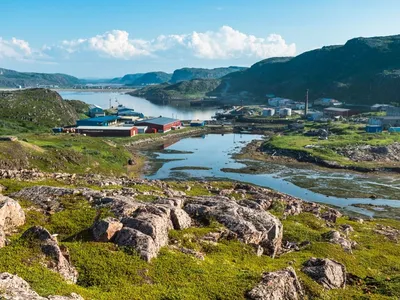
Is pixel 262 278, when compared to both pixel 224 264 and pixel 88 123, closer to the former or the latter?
pixel 224 264

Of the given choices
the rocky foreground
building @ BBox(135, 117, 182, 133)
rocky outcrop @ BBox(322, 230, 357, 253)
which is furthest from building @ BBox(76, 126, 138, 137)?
rocky outcrop @ BBox(322, 230, 357, 253)

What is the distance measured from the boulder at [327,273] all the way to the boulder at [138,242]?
7990 millimetres

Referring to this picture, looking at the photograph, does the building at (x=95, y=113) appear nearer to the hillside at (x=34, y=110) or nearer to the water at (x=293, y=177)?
the hillside at (x=34, y=110)

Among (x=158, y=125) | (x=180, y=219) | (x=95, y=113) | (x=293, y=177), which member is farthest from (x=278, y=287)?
(x=95, y=113)

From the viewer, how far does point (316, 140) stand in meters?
98.4

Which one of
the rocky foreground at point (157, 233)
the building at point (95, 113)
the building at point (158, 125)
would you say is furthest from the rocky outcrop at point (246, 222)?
the building at point (95, 113)

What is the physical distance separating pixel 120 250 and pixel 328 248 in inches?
537

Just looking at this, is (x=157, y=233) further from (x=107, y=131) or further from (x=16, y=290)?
(x=107, y=131)

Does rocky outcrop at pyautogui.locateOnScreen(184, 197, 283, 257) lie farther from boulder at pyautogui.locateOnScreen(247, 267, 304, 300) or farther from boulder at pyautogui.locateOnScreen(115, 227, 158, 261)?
boulder at pyautogui.locateOnScreen(115, 227, 158, 261)

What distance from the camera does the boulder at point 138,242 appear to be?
699 inches

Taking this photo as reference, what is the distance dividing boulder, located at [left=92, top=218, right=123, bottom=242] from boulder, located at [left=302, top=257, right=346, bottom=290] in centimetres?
988

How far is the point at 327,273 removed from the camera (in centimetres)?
1928

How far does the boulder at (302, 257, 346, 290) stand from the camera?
19.0m

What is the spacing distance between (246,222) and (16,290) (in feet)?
49.3
